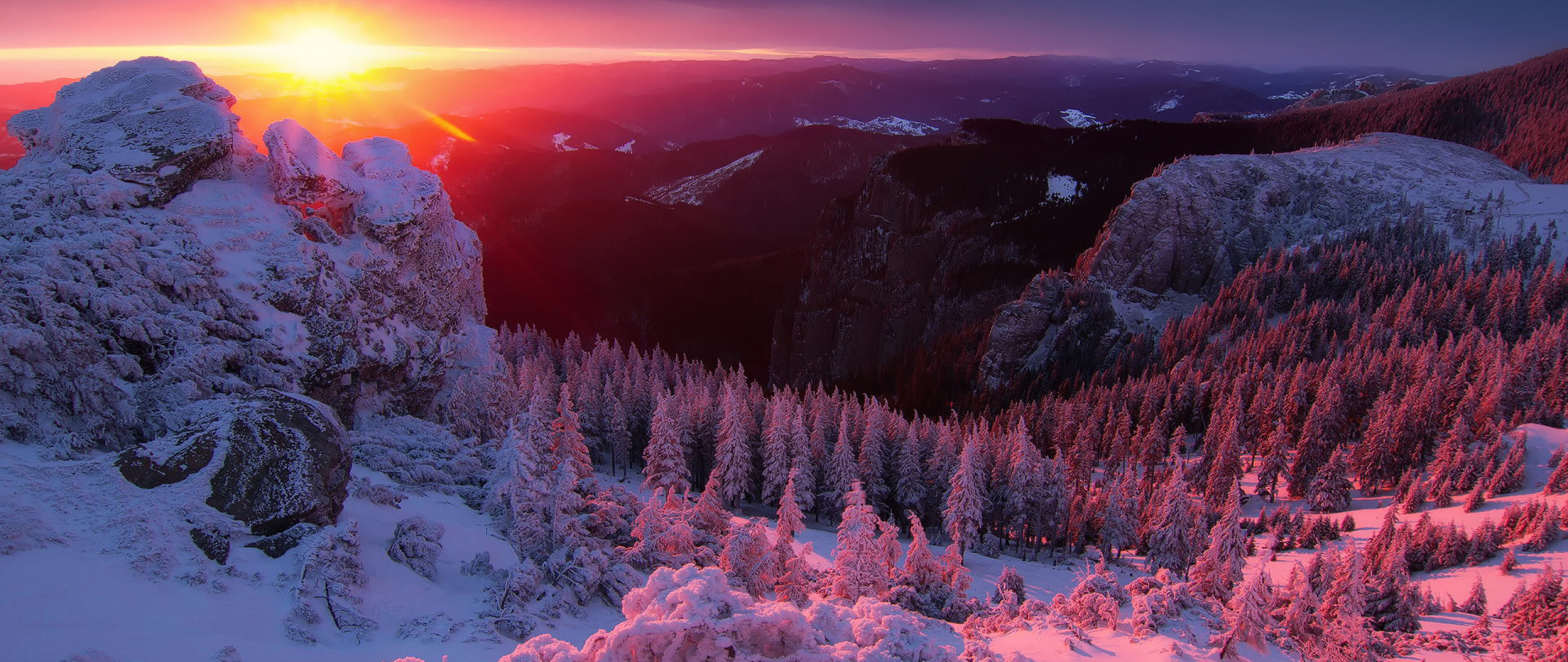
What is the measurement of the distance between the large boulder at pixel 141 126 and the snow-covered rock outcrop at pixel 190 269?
0.06m

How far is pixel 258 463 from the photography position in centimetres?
1585

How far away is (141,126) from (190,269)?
265 inches

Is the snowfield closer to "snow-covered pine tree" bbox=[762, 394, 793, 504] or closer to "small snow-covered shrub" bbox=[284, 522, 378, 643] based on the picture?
A: "small snow-covered shrub" bbox=[284, 522, 378, 643]

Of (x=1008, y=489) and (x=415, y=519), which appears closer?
(x=415, y=519)

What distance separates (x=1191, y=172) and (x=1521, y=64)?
345ft

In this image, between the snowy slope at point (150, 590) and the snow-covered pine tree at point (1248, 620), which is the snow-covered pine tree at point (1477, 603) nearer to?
the snow-covered pine tree at point (1248, 620)

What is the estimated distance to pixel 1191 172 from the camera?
103000 millimetres

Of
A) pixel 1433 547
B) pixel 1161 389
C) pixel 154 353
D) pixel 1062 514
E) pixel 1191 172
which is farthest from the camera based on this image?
pixel 1191 172

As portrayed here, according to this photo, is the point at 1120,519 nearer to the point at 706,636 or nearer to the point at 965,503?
the point at 965,503

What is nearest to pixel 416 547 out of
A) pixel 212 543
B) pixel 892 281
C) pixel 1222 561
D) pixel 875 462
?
pixel 212 543

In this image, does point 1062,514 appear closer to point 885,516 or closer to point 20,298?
point 885,516

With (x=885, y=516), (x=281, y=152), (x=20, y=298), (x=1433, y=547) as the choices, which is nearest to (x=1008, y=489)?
(x=885, y=516)

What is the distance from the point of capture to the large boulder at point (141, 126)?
22.3 metres

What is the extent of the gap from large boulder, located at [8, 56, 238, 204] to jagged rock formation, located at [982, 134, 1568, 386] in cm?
7736
